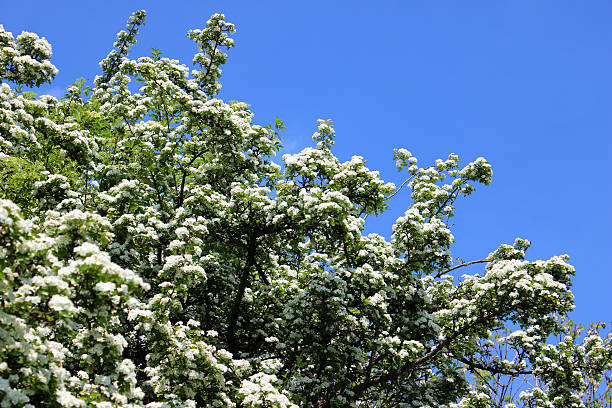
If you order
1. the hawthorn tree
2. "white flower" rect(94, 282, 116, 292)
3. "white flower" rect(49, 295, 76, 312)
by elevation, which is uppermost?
the hawthorn tree

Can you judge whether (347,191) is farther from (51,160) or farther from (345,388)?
(51,160)

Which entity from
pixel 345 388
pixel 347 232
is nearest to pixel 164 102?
pixel 347 232

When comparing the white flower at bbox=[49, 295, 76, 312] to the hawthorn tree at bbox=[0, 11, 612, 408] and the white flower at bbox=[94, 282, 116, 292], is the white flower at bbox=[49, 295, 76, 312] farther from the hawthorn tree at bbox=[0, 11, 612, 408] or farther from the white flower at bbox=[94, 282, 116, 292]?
the hawthorn tree at bbox=[0, 11, 612, 408]

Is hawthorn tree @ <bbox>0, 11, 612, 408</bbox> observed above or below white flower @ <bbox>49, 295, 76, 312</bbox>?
above

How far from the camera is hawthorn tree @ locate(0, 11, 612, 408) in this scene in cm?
1141

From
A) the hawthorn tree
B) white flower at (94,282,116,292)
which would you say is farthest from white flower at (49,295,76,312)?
the hawthorn tree

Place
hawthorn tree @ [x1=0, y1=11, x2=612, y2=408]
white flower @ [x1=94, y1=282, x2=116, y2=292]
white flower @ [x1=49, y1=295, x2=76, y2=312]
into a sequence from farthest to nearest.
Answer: hawthorn tree @ [x1=0, y1=11, x2=612, y2=408] < white flower @ [x1=94, y1=282, x2=116, y2=292] < white flower @ [x1=49, y1=295, x2=76, y2=312]

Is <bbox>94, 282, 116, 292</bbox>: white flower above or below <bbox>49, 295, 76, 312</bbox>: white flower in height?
above

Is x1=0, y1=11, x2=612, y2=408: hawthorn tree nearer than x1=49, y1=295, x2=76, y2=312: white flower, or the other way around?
x1=49, y1=295, x2=76, y2=312: white flower

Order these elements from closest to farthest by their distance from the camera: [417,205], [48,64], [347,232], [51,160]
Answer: [347,232], [51,160], [48,64], [417,205]

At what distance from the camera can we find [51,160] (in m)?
15.1

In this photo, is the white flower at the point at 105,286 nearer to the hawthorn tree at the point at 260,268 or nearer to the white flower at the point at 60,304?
the white flower at the point at 60,304

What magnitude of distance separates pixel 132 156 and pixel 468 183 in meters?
12.5

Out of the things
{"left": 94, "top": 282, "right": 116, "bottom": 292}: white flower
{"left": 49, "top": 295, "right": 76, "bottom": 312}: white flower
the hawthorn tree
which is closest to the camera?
{"left": 49, "top": 295, "right": 76, "bottom": 312}: white flower
